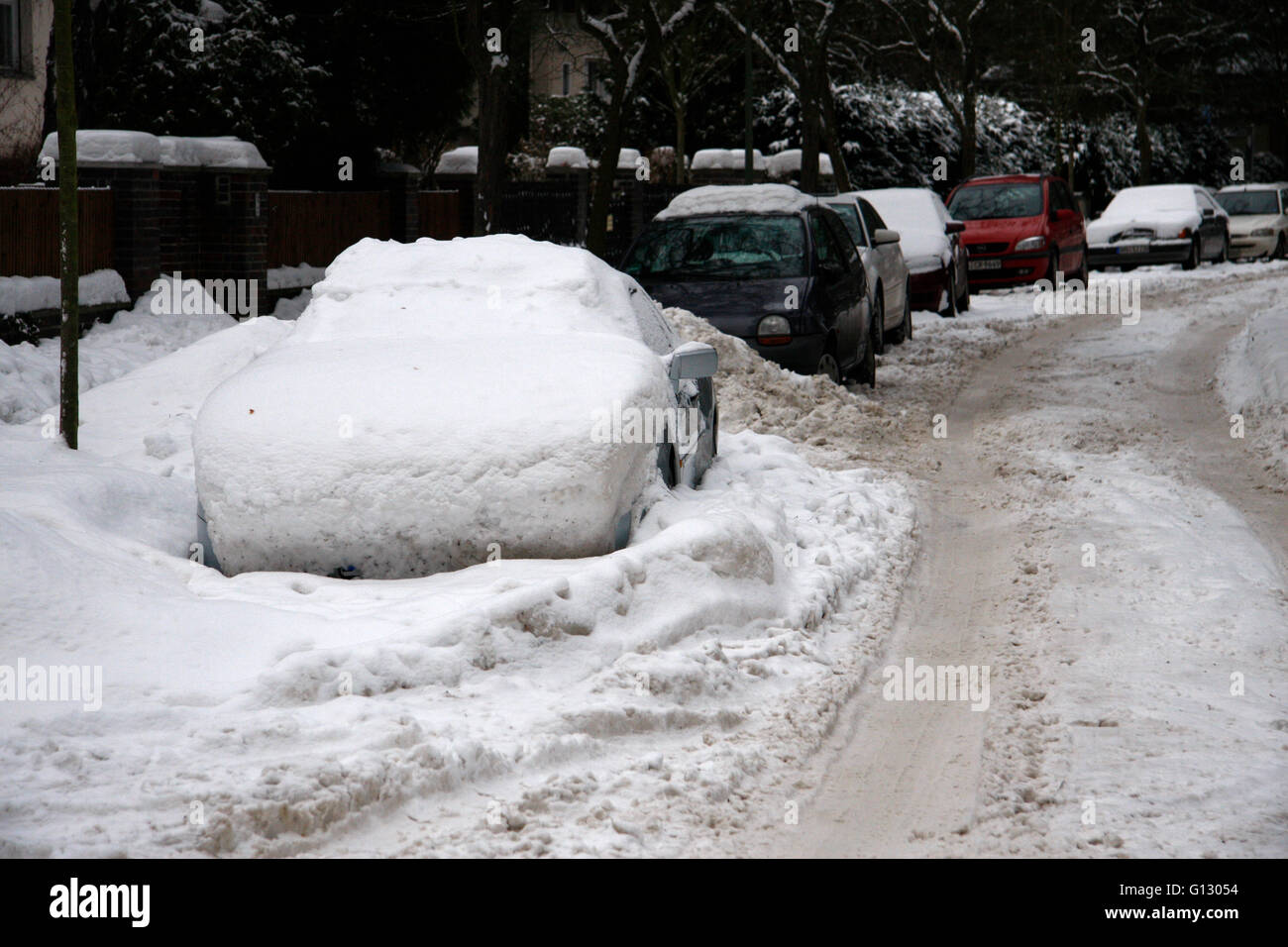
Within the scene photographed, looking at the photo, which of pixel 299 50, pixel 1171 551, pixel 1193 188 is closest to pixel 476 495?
pixel 1171 551

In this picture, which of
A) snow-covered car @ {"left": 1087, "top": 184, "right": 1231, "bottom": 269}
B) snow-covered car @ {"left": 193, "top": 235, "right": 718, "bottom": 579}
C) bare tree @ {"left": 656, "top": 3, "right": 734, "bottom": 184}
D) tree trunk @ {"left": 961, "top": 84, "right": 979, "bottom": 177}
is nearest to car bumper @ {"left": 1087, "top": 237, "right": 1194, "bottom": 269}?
snow-covered car @ {"left": 1087, "top": 184, "right": 1231, "bottom": 269}

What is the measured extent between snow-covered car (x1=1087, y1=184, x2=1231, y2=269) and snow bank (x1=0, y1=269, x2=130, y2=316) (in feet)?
63.9

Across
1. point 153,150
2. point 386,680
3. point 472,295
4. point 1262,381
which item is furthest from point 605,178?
point 386,680

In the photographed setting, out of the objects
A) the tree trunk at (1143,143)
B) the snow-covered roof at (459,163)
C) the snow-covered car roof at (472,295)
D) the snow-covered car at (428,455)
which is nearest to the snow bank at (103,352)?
the snow-covered car roof at (472,295)

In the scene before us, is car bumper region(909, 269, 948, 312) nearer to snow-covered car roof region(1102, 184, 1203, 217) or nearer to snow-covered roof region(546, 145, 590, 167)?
snow-covered roof region(546, 145, 590, 167)

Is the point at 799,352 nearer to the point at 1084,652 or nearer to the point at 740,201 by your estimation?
the point at 740,201

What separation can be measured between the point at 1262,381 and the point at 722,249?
4852mm

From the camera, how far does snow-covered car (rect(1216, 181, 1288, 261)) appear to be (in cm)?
3181

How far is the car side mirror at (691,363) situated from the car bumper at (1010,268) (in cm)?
1639

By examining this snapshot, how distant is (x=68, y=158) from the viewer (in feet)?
31.3

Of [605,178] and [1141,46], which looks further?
[1141,46]

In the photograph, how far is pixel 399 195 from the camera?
22.3 m

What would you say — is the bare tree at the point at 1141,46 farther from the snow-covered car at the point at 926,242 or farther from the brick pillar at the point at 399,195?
the brick pillar at the point at 399,195

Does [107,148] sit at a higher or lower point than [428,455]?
higher
